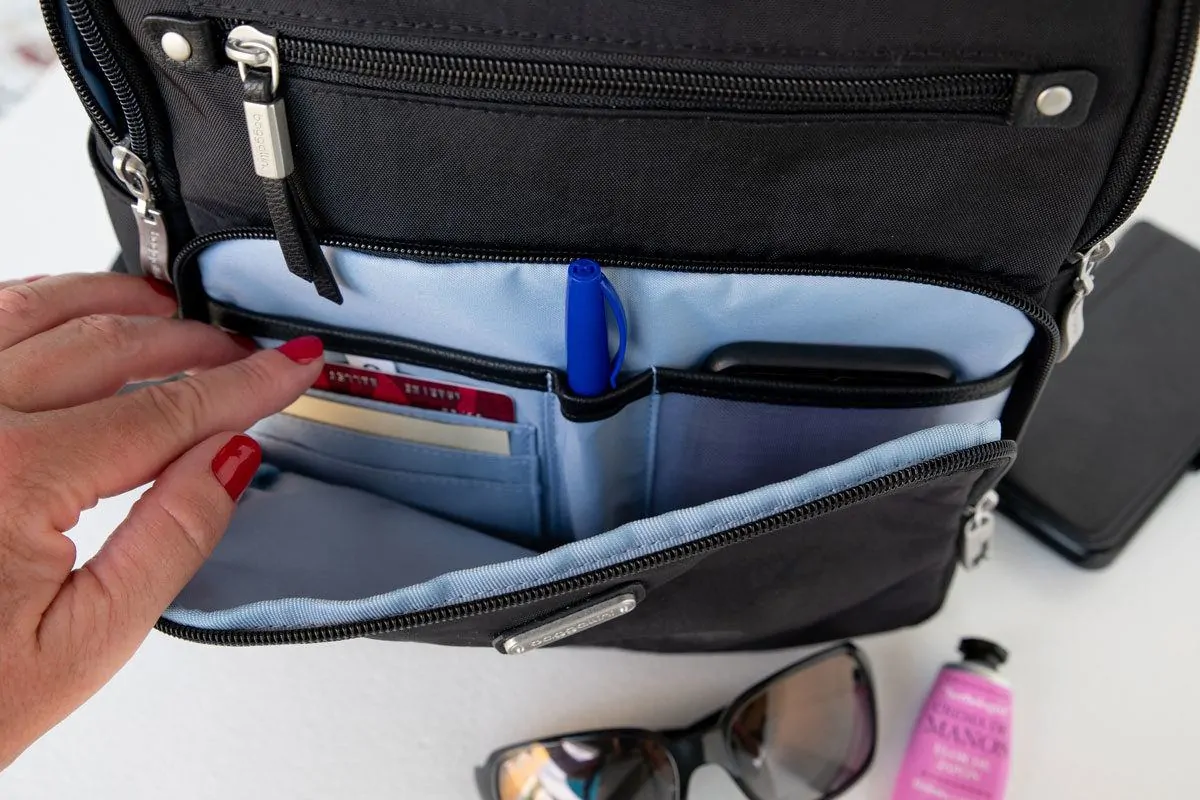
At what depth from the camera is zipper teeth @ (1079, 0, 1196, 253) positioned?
0.40 m

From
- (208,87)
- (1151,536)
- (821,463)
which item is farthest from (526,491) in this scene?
(1151,536)

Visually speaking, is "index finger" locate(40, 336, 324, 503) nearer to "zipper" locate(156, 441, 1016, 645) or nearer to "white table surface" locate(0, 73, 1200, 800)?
"zipper" locate(156, 441, 1016, 645)

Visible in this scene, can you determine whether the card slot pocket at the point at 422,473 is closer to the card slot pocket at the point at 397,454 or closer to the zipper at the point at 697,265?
the card slot pocket at the point at 397,454

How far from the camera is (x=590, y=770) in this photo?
585mm

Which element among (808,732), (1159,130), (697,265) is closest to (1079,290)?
(1159,130)

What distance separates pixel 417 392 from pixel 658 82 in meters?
0.25

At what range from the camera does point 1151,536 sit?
68 cm

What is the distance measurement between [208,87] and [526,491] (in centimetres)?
30

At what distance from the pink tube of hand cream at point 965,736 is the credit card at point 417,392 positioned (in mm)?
320

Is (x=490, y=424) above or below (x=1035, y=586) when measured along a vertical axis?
above

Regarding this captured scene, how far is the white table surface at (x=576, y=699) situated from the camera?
59cm

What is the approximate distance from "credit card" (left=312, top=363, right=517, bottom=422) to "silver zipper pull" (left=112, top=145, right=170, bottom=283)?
0.37 ft

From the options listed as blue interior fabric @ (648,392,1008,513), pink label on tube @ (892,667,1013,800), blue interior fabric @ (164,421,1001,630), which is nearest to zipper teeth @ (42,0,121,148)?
blue interior fabric @ (164,421,1001,630)

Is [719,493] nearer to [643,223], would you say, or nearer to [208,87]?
[643,223]
